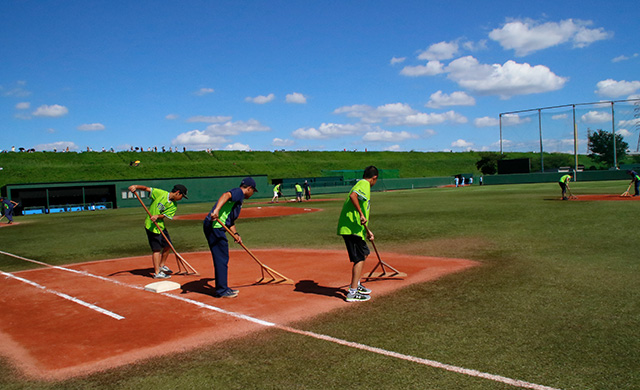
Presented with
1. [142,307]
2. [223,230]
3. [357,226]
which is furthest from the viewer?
[223,230]

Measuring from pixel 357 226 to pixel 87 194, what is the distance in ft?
158

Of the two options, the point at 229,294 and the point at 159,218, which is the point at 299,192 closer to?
the point at 159,218

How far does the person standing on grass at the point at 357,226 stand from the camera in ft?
23.0

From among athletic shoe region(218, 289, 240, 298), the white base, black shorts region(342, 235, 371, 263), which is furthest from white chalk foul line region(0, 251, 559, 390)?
black shorts region(342, 235, 371, 263)

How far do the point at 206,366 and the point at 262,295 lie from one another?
310 centimetres

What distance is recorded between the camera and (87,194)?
4772 cm

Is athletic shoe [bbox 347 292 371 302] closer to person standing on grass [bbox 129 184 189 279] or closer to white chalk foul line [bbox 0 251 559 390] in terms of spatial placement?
white chalk foul line [bbox 0 251 559 390]

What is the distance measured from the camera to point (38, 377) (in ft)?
15.6

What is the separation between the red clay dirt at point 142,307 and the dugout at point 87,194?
3791cm

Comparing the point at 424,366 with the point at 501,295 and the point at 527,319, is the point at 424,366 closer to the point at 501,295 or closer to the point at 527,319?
the point at 527,319

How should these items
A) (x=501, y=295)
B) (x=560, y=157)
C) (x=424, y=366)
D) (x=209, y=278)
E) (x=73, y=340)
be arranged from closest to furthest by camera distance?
(x=424, y=366)
(x=73, y=340)
(x=501, y=295)
(x=209, y=278)
(x=560, y=157)

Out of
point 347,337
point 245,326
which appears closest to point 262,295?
point 245,326

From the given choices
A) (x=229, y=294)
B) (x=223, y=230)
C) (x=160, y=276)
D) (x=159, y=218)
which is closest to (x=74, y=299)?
(x=160, y=276)

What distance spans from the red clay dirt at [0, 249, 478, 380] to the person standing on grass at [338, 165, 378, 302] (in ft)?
1.15
